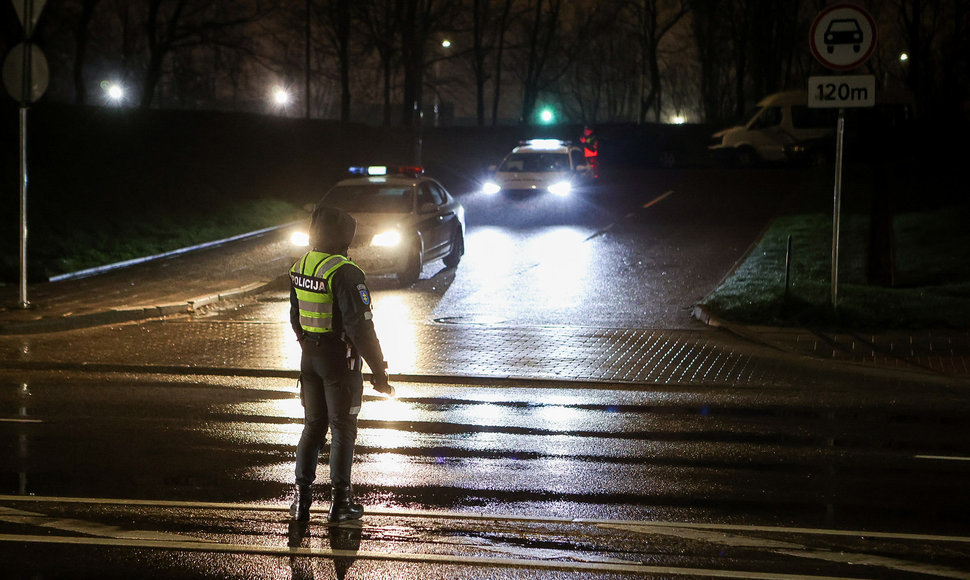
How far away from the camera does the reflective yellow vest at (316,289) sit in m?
6.09

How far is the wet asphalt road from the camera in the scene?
5.63 m

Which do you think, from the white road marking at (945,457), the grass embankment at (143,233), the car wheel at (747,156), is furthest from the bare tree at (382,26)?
the white road marking at (945,457)

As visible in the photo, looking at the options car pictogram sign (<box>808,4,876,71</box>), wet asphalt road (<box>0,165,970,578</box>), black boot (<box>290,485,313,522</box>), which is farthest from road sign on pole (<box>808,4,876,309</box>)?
black boot (<box>290,485,313,522</box>)

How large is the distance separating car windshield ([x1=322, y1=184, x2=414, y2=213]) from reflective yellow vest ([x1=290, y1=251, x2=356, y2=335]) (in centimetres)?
1168

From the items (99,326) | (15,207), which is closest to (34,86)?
(99,326)

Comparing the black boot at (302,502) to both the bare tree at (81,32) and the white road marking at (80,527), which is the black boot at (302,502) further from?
the bare tree at (81,32)

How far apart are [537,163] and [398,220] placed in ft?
38.9

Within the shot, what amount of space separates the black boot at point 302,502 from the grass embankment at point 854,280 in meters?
8.81

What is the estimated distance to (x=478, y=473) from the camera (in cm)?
737

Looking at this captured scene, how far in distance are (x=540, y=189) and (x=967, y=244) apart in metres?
11.3

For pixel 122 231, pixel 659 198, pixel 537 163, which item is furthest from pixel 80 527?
pixel 659 198

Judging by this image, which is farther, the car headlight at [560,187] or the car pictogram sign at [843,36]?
the car headlight at [560,187]

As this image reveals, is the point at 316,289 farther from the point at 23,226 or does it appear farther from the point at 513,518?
the point at 23,226

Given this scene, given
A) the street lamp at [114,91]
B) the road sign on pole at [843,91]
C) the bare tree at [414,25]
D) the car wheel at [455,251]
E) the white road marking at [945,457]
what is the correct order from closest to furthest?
the white road marking at [945,457], the road sign on pole at [843,91], the car wheel at [455,251], the bare tree at [414,25], the street lamp at [114,91]
